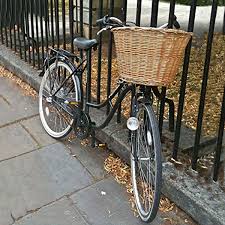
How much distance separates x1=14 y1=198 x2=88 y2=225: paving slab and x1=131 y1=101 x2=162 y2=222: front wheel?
0.47 meters

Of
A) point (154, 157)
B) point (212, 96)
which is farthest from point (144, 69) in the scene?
point (212, 96)

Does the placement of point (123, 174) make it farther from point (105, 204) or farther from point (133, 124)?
point (133, 124)

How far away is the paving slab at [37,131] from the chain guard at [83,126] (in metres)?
0.40

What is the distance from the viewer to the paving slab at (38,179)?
10.5 feet

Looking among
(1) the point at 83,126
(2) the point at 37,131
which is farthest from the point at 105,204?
(2) the point at 37,131

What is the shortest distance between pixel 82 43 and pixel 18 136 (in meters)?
1.38

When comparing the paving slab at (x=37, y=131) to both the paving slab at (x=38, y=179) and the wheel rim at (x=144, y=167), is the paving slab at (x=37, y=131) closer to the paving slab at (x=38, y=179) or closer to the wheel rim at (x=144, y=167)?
the paving slab at (x=38, y=179)

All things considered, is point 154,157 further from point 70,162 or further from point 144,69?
point 70,162

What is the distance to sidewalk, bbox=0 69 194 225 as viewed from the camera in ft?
10.0

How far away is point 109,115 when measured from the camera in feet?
11.4

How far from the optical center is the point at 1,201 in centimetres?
322

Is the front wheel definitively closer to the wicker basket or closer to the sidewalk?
the sidewalk

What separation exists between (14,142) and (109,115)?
116 centimetres

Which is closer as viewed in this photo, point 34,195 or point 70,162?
point 34,195
